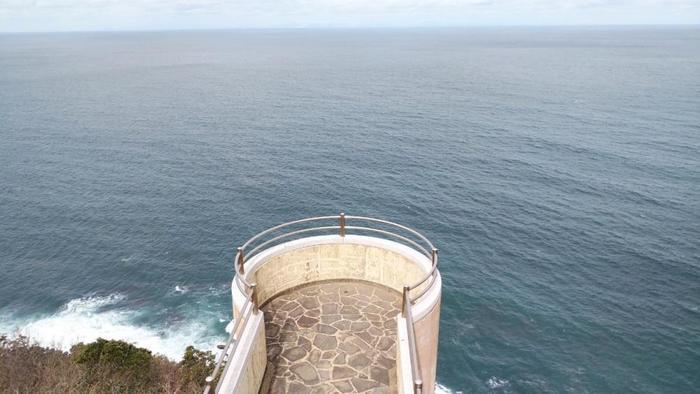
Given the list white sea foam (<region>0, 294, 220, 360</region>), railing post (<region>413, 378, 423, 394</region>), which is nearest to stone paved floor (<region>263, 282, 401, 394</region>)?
railing post (<region>413, 378, 423, 394</region>)

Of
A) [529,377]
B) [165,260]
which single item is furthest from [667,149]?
[165,260]

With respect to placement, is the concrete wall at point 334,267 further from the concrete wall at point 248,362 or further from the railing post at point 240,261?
the concrete wall at point 248,362

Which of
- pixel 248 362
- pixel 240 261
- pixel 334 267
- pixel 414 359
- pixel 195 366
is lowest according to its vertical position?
pixel 195 366

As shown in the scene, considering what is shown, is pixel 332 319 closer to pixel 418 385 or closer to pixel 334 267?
pixel 334 267

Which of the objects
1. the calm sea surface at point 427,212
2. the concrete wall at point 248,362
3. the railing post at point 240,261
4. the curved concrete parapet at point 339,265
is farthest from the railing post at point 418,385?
the calm sea surface at point 427,212

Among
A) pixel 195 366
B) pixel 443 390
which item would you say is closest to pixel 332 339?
pixel 443 390
